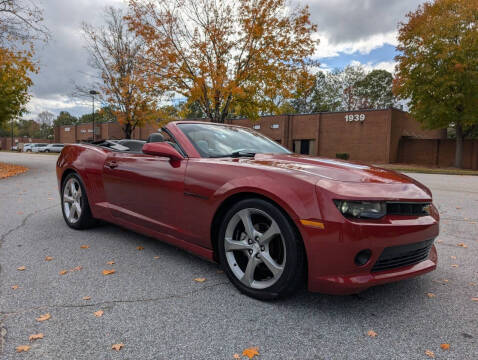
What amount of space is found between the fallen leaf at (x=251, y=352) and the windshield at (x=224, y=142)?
1.74 meters

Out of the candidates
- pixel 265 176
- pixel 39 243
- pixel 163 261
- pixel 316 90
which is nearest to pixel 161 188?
pixel 163 261

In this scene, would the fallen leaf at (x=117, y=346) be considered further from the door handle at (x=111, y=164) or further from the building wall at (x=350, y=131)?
the building wall at (x=350, y=131)

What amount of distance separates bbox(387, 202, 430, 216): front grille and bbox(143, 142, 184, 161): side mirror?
1.81 metres

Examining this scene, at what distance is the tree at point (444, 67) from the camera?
80.6ft

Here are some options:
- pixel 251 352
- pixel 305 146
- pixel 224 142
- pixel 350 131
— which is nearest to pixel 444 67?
pixel 350 131

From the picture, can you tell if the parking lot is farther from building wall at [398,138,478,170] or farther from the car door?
building wall at [398,138,478,170]

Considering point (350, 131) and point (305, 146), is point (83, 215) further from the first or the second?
point (305, 146)

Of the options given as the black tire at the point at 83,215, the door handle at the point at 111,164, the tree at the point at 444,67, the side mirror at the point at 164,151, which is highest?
the tree at the point at 444,67

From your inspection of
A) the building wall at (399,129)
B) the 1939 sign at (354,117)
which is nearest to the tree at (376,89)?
the building wall at (399,129)

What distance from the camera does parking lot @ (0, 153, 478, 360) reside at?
6.51 feet

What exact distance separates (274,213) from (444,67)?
2877 cm

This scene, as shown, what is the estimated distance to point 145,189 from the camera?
3.42 meters

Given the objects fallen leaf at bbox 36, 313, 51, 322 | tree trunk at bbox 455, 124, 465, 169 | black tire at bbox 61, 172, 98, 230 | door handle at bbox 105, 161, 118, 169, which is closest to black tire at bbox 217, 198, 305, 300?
fallen leaf at bbox 36, 313, 51, 322

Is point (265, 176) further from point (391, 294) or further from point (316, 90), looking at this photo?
point (316, 90)
